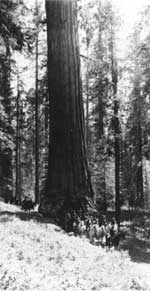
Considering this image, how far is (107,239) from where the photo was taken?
6527mm

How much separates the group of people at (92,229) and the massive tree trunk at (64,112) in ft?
1.68

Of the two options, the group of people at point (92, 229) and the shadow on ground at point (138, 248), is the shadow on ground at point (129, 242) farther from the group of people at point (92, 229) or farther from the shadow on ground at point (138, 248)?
the group of people at point (92, 229)

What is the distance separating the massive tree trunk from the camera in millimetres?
7258

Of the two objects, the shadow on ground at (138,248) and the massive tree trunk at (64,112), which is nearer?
the massive tree trunk at (64,112)

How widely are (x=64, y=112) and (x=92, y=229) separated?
9.24 ft

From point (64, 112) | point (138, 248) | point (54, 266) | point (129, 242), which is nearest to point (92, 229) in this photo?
point (54, 266)

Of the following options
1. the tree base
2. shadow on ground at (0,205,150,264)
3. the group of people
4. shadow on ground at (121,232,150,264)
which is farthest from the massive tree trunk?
shadow on ground at (121,232,150,264)

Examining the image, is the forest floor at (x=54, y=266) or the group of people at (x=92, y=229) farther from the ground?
the forest floor at (x=54, y=266)

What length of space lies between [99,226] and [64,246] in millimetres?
2194

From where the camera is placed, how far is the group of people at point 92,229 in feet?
20.8

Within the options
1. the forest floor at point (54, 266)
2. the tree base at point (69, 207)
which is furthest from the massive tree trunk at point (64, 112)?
the forest floor at point (54, 266)

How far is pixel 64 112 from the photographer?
7531 mm

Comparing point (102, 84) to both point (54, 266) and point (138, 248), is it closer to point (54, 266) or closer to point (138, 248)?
point (138, 248)

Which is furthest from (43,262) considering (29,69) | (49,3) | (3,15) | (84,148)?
(29,69)
